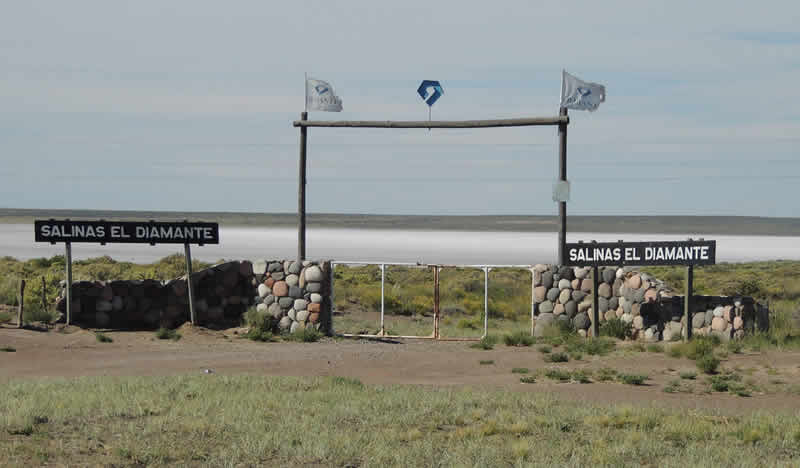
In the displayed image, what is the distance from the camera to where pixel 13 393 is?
52.0ft

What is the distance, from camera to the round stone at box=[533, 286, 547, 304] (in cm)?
2525

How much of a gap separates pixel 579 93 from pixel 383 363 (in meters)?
7.77

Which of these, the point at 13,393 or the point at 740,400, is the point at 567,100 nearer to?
the point at 740,400

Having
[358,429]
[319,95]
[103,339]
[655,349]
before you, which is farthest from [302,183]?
[358,429]

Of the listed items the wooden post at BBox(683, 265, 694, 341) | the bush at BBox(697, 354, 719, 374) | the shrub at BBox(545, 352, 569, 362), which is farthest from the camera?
the wooden post at BBox(683, 265, 694, 341)

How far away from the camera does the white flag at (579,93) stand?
24.8m

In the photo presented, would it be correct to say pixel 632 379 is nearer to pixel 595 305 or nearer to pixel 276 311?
pixel 595 305

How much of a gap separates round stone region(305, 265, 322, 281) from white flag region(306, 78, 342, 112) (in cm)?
375

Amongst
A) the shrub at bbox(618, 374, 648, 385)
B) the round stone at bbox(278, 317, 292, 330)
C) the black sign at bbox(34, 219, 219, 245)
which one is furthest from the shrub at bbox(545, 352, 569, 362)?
the black sign at bbox(34, 219, 219, 245)

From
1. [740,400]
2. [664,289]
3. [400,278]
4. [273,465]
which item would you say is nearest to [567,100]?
[664,289]

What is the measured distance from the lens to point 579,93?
24.9 meters

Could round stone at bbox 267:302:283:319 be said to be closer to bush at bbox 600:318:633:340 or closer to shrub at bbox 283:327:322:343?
shrub at bbox 283:327:322:343

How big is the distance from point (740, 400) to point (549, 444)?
534 cm

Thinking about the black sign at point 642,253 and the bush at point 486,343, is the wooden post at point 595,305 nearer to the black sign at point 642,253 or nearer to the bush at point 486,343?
the black sign at point 642,253
